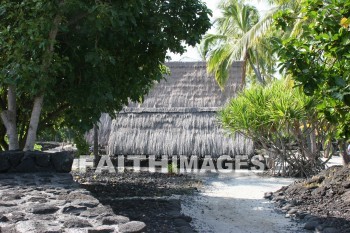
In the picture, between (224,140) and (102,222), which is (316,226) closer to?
(102,222)

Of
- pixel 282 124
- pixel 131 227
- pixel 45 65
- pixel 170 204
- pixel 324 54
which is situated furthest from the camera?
pixel 282 124

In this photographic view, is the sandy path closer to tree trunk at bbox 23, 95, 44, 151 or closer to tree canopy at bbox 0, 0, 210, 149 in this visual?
tree canopy at bbox 0, 0, 210, 149

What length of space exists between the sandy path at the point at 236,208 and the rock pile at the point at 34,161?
1.80 metres

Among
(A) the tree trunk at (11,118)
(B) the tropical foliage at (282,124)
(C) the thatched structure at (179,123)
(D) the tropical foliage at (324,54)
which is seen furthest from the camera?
(C) the thatched structure at (179,123)

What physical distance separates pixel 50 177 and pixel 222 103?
9102 millimetres

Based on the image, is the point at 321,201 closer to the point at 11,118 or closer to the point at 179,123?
the point at 11,118

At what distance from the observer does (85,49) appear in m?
6.50

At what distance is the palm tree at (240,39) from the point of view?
14.0m

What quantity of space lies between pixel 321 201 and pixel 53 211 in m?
4.59

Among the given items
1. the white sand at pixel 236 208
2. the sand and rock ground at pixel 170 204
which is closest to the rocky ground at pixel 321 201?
the sand and rock ground at pixel 170 204

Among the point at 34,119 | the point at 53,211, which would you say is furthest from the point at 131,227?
the point at 34,119

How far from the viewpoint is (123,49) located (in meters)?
6.97

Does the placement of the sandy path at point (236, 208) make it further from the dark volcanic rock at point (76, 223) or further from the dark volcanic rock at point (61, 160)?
the dark volcanic rock at point (76, 223)

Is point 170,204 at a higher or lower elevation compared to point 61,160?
lower
